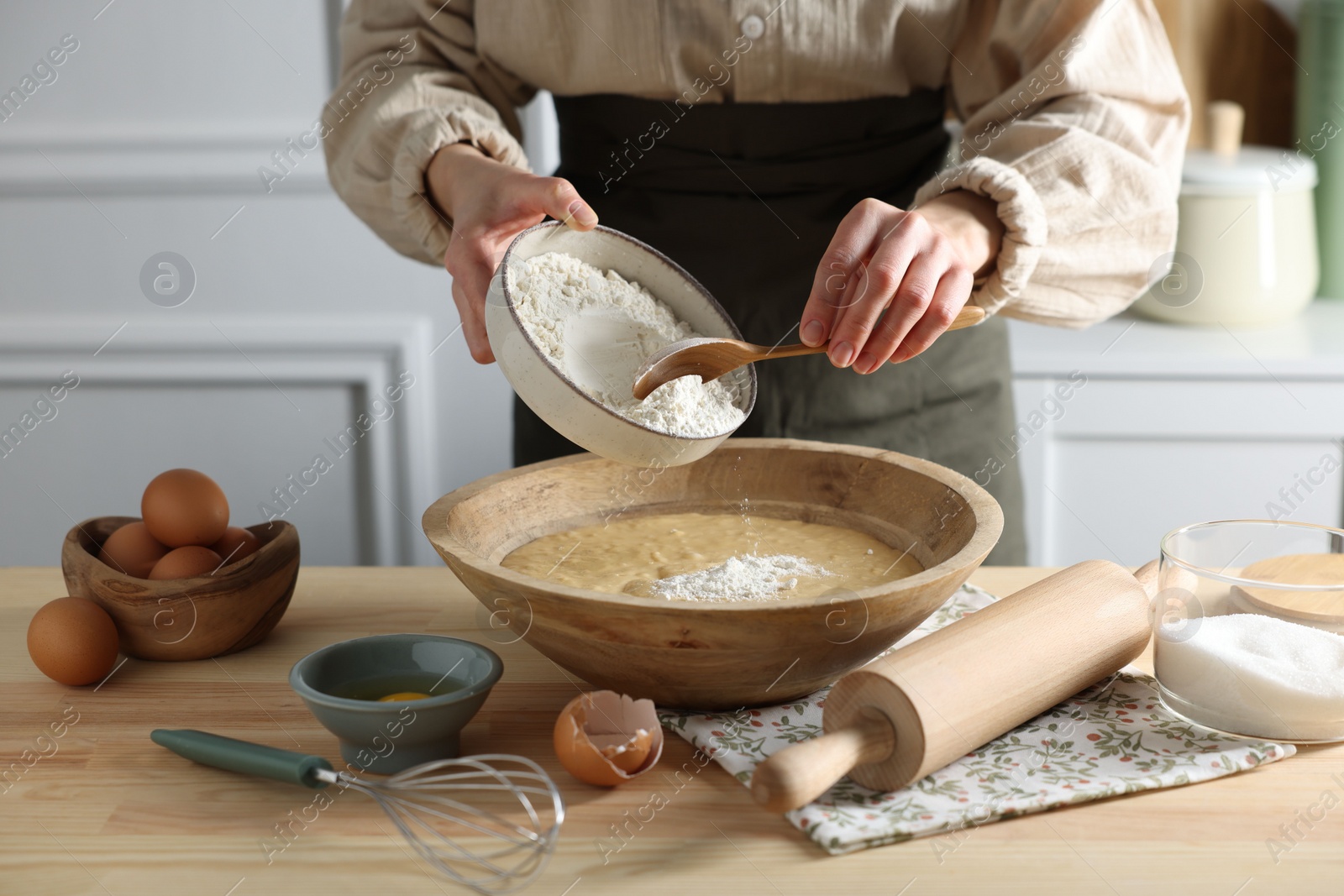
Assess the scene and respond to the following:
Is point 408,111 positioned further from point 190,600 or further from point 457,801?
point 457,801

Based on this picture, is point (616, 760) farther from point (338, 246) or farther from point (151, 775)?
point (338, 246)

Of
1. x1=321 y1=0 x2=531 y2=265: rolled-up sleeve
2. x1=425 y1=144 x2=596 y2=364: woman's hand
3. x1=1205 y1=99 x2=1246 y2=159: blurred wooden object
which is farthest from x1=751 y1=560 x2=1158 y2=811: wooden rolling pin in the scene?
x1=1205 y1=99 x2=1246 y2=159: blurred wooden object

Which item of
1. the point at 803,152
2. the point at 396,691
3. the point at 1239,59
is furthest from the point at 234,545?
the point at 1239,59

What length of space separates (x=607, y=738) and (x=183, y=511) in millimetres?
428

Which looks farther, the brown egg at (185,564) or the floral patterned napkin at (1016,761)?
the brown egg at (185,564)

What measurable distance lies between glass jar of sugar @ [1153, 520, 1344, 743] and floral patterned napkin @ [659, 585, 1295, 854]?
2 cm

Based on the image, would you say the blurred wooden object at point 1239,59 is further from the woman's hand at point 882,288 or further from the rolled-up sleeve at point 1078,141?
the woman's hand at point 882,288

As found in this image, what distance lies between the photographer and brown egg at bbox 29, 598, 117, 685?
33.2 inches

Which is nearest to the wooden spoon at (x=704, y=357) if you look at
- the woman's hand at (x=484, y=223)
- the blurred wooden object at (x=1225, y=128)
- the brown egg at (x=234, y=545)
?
the woman's hand at (x=484, y=223)

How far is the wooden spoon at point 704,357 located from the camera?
2.76 feet

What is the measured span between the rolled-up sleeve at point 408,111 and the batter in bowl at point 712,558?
39 cm

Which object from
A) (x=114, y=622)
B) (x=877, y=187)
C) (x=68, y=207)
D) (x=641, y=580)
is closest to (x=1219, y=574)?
(x=641, y=580)

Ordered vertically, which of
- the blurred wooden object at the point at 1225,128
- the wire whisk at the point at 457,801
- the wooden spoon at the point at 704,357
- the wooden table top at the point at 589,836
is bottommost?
the wooden table top at the point at 589,836

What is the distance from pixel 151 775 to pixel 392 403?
52.9 inches
